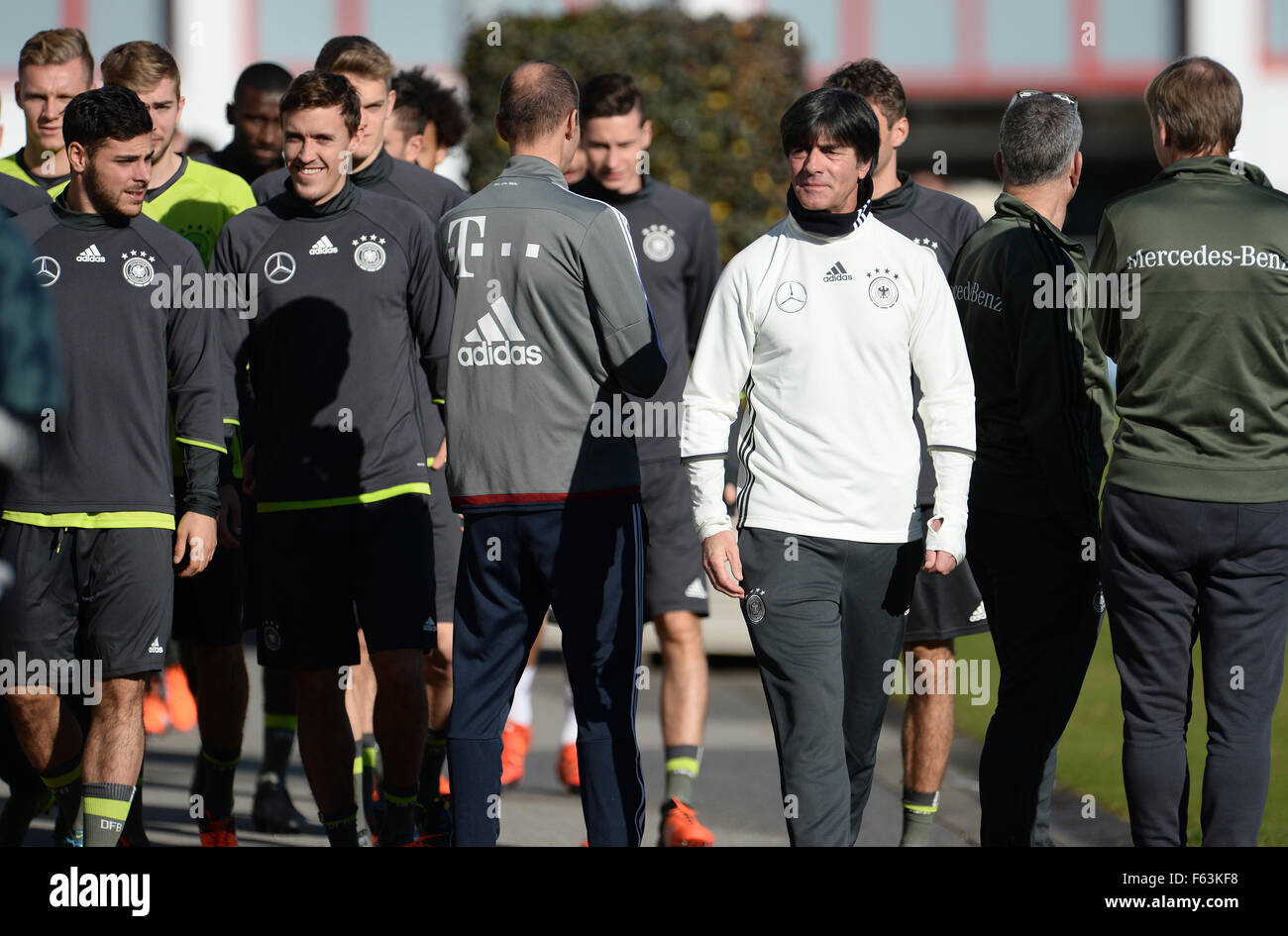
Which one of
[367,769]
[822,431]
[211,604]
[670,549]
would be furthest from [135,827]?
[822,431]

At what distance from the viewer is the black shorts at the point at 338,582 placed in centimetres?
584

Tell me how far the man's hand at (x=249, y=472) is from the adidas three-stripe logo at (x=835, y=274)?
2.27 meters

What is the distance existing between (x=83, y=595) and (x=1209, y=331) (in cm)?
340

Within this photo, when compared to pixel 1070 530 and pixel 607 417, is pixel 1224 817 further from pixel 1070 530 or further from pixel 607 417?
pixel 607 417

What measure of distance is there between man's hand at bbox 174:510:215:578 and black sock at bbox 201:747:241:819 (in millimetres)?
1046

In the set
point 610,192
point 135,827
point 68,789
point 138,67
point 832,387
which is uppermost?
point 138,67

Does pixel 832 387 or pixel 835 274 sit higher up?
pixel 835 274

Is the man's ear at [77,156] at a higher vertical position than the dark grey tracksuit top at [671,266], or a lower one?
higher

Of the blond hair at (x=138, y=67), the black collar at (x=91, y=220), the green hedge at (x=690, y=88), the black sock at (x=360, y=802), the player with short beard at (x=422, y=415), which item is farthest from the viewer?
the green hedge at (x=690, y=88)

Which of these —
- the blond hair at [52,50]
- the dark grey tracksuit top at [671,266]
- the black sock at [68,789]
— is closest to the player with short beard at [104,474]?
the black sock at [68,789]

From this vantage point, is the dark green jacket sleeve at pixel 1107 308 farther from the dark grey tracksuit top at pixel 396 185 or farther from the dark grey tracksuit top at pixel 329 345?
the dark grey tracksuit top at pixel 396 185

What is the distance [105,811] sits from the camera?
5.41m

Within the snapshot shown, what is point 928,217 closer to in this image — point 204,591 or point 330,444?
point 330,444


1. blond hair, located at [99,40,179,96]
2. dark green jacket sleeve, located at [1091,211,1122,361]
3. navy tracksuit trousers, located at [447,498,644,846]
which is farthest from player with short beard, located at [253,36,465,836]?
dark green jacket sleeve, located at [1091,211,1122,361]
